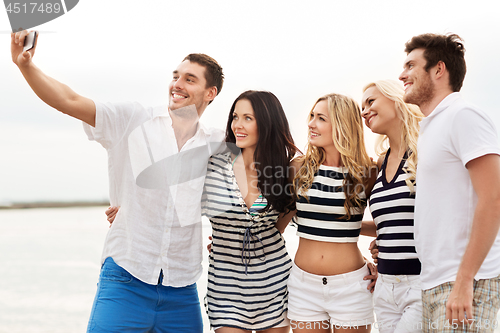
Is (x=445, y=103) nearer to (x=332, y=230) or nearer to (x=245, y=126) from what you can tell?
(x=332, y=230)

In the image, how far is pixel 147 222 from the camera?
104 inches

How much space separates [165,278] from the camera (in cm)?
263

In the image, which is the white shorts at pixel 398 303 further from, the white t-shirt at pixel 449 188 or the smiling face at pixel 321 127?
the smiling face at pixel 321 127

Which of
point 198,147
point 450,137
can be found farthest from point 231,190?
point 450,137

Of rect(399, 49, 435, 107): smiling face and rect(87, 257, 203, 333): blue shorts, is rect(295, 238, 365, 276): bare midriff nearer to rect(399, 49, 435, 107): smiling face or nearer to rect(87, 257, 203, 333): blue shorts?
rect(87, 257, 203, 333): blue shorts

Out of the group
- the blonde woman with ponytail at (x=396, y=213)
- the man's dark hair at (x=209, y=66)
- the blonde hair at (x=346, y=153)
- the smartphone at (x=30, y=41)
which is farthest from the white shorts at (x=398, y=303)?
the smartphone at (x=30, y=41)

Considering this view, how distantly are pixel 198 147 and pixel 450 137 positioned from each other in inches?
63.4

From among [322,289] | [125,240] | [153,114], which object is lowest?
[322,289]

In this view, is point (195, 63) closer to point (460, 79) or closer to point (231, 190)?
point (231, 190)

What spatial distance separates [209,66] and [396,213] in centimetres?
172

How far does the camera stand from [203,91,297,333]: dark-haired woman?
9.23ft

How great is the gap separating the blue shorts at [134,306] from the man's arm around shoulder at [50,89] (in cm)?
93

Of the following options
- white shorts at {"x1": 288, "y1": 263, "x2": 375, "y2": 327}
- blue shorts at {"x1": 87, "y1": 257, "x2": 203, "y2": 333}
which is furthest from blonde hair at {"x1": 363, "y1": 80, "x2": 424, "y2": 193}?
blue shorts at {"x1": 87, "y1": 257, "x2": 203, "y2": 333}

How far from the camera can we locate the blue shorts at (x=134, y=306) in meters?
2.51
